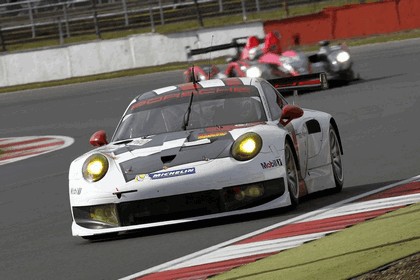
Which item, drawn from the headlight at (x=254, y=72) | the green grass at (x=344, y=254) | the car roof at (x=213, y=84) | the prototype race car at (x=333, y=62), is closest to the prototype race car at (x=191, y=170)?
the car roof at (x=213, y=84)

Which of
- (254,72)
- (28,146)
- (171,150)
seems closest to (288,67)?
(254,72)

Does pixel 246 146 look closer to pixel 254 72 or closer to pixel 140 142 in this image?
pixel 140 142

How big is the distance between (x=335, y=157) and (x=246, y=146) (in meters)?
1.95

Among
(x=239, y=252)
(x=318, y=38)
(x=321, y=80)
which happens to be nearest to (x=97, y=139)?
(x=321, y=80)

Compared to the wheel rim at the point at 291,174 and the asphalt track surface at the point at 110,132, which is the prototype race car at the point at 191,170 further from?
the asphalt track surface at the point at 110,132

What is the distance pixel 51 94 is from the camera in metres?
33.2

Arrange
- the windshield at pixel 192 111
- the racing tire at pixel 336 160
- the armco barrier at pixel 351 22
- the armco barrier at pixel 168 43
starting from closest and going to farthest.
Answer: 1. the windshield at pixel 192 111
2. the racing tire at pixel 336 160
3. the armco barrier at pixel 351 22
4. the armco barrier at pixel 168 43

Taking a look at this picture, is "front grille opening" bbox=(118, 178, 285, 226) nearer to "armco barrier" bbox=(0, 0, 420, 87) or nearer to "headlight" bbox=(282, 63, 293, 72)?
"headlight" bbox=(282, 63, 293, 72)

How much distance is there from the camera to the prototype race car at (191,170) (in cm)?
910

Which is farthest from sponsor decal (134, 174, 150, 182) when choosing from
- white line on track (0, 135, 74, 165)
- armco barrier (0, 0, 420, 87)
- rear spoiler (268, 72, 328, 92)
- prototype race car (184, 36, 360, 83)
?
armco barrier (0, 0, 420, 87)

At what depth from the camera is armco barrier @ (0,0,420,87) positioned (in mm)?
36938

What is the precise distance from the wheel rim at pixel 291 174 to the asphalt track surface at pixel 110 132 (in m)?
0.16

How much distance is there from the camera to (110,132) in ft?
69.7

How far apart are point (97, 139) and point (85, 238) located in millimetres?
1173
